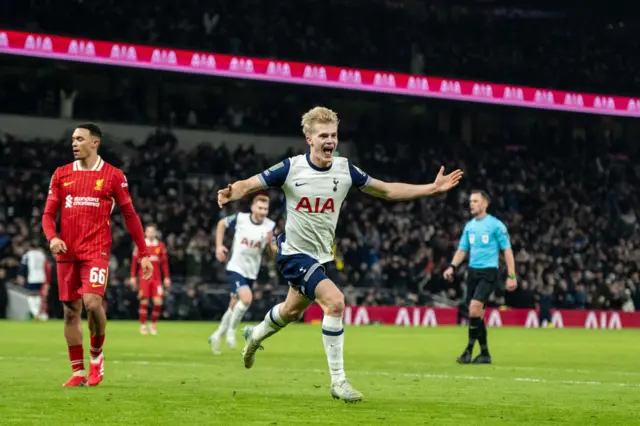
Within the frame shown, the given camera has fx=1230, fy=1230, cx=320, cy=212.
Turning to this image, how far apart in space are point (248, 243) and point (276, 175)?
9.31 metres

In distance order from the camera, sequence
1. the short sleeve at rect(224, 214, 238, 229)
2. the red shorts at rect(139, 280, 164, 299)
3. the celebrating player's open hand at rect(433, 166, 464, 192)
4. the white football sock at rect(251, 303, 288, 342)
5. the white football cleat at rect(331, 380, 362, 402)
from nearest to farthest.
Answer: the white football cleat at rect(331, 380, 362, 402) → the celebrating player's open hand at rect(433, 166, 464, 192) → the white football sock at rect(251, 303, 288, 342) → the short sleeve at rect(224, 214, 238, 229) → the red shorts at rect(139, 280, 164, 299)

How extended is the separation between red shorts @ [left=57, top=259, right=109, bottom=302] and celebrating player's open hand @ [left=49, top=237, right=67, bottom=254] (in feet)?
1.01

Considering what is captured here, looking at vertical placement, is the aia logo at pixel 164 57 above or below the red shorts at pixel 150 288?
above

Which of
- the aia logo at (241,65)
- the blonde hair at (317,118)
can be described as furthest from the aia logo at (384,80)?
the blonde hair at (317,118)

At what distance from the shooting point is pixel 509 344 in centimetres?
2461

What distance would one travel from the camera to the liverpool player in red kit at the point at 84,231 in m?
11.6

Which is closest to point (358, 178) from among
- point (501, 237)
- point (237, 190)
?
point (237, 190)

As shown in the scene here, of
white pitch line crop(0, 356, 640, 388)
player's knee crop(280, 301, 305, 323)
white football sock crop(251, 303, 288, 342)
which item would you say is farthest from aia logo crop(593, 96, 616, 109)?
player's knee crop(280, 301, 305, 323)

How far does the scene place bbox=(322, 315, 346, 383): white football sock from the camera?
415 inches

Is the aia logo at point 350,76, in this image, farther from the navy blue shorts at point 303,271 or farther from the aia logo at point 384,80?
the navy blue shorts at point 303,271

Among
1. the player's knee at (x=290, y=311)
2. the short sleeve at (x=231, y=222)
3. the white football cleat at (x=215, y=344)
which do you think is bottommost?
the white football cleat at (x=215, y=344)

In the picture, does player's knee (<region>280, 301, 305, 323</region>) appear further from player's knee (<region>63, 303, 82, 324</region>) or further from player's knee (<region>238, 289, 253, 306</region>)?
player's knee (<region>238, 289, 253, 306</region>)

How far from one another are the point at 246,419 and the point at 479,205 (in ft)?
31.7

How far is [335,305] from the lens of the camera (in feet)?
34.7
